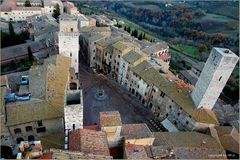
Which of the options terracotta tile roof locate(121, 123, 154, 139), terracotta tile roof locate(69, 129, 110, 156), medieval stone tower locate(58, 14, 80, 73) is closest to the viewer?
terracotta tile roof locate(69, 129, 110, 156)

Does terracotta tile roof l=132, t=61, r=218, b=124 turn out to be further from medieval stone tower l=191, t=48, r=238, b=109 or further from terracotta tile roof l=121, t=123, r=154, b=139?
terracotta tile roof l=121, t=123, r=154, b=139

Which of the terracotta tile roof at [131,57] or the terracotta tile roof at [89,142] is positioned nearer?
the terracotta tile roof at [89,142]

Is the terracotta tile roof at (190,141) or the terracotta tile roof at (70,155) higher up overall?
the terracotta tile roof at (70,155)

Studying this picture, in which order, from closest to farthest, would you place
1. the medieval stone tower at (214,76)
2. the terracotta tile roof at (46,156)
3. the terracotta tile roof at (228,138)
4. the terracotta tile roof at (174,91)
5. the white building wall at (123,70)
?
the terracotta tile roof at (46,156) < the medieval stone tower at (214,76) < the terracotta tile roof at (228,138) < the terracotta tile roof at (174,91) < the white building wall at (123,70)

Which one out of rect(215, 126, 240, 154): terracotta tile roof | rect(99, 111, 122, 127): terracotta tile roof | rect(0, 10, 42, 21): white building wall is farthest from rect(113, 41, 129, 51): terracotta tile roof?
Result: rect(0, 10, 42, 21): white building wall

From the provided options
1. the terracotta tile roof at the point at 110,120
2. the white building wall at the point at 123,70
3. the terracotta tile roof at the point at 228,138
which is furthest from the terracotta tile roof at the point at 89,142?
the white building wall at the point at 123,70

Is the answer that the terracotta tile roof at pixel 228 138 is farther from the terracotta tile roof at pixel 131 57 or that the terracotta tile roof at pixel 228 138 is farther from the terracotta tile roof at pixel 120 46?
the terracotta tile roof at pixel 120 46

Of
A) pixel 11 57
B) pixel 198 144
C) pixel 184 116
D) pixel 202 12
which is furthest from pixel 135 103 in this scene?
pixel 202 12

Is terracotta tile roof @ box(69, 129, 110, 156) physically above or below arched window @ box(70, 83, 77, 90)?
above
